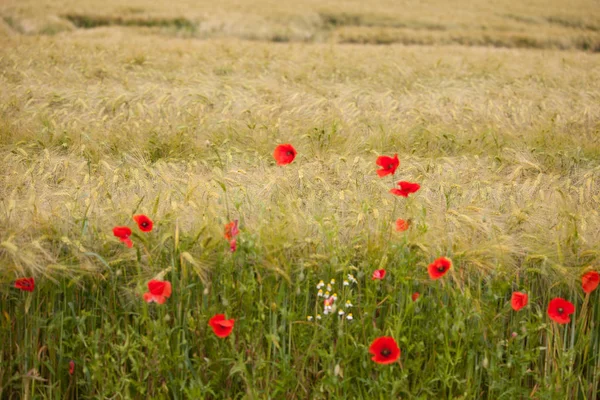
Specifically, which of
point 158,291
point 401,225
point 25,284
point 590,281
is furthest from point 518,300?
point 25,284

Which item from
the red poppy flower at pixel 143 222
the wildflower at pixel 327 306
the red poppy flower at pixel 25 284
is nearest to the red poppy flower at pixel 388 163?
the wildflower at pixel 327 306

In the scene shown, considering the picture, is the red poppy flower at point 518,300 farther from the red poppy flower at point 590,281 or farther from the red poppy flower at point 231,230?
the red poppy flower at point 231,230

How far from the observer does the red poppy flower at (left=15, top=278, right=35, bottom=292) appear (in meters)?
1.65

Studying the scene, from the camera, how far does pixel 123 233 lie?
5.32 feet

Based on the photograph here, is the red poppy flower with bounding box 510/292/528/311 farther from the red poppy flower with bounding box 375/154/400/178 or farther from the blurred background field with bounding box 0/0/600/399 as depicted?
the red poppy flower with bounding box 375/154/400/178

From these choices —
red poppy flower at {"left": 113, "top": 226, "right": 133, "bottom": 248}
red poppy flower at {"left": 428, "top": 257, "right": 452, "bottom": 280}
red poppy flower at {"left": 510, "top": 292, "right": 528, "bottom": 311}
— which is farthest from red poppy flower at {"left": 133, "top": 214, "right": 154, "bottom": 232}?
red poppy flower at {"left": 510, "top": 292, "right": 528, "bottom": 311}

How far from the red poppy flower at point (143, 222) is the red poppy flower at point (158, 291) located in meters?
0.15

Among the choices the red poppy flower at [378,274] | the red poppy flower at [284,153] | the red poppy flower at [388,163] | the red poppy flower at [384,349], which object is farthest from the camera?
the red poppy flower at [284,153]

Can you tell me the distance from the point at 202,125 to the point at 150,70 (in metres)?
1.87

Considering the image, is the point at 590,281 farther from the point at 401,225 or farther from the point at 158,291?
the point at 158,291

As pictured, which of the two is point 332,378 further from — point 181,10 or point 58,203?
point 181,10

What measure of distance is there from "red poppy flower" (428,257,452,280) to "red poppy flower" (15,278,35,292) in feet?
3.75

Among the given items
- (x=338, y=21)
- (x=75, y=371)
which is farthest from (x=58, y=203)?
(x=338, y=21)

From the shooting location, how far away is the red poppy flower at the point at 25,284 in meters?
1.65
